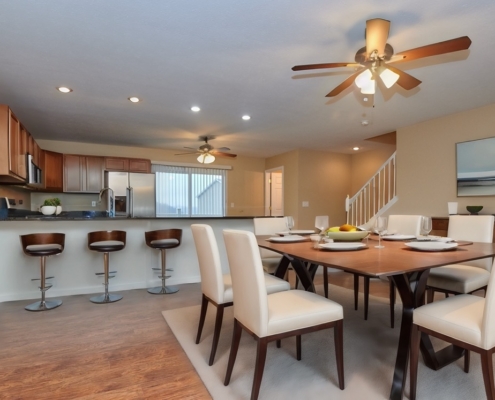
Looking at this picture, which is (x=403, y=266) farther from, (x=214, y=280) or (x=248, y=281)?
(x=214, y=280)

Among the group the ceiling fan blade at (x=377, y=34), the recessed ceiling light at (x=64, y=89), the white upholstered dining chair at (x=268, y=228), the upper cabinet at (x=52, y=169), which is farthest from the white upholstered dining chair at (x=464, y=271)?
the upper cabinet at (x=52, y=169)

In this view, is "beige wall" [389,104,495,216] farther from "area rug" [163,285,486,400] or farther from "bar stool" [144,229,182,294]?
"bar stool" [144,229,182,294]

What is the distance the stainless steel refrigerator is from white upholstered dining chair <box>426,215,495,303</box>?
15.8 ft

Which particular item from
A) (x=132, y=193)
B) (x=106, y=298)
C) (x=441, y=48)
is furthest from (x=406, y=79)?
(x=132, y=193)

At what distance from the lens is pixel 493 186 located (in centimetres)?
378

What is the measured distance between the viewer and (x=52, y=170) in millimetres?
5391

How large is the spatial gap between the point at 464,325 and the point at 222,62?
253cm

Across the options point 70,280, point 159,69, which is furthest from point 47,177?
point 159,69

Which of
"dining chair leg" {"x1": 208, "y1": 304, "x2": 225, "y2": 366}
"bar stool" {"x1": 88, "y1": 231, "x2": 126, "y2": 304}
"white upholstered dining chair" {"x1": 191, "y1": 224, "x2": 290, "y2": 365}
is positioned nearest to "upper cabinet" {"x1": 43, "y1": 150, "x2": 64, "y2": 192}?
"bar stool" {"x1": 88, "y1": 231, "x2": 126, "y2": 304}

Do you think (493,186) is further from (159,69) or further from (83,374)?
(83,374)

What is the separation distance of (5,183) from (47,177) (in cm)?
95

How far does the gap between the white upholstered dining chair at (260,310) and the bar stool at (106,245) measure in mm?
2132

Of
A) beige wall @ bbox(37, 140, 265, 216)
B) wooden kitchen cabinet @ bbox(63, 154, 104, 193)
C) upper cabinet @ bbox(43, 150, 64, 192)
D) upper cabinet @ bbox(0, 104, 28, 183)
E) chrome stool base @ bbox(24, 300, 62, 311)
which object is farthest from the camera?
beige wall @ bbox(37, 140, 265, 216)

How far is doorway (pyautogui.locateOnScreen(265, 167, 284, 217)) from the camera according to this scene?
25.8 ft
